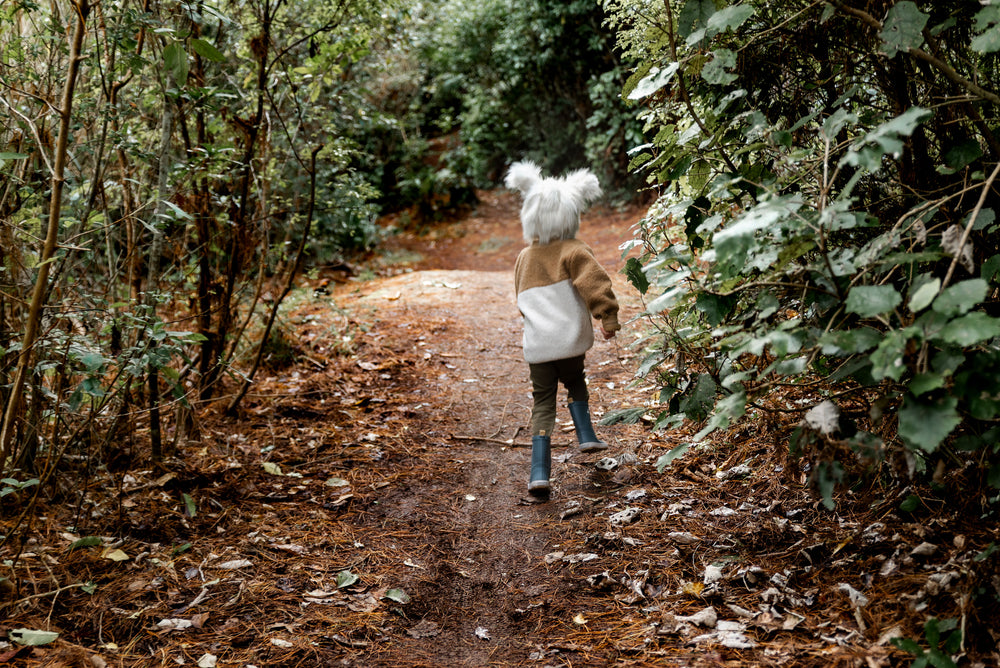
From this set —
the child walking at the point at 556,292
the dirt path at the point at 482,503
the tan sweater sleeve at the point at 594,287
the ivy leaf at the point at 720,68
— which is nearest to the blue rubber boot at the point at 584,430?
the child walking at the point at 556,292

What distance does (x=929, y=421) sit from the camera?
1492 mm

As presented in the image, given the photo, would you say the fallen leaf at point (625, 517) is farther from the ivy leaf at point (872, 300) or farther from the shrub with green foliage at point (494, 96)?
the shrub with green foliage at point (494, 96)

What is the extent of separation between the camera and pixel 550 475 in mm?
3697

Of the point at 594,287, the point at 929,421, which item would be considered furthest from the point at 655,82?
the point at 594,287

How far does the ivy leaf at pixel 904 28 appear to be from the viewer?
180cm

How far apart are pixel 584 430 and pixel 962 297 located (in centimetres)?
253

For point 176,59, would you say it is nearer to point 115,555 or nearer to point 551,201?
point 115,555

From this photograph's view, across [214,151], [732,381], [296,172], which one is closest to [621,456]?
[732,381]

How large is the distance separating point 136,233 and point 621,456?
295 cm

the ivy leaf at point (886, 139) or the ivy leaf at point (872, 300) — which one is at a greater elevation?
the ivy leaf at point (886, 139)

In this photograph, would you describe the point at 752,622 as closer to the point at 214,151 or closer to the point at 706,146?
the point at 706,146

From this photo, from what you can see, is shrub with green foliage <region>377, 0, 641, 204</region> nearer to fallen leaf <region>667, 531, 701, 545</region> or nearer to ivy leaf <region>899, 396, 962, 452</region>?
fallen leaf <region>667, 531, 701, 545</region>

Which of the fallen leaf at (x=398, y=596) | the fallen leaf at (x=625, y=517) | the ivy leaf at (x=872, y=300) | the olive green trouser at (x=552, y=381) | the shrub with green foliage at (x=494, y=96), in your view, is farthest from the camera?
the shrub with green foliage at (x=494, y=96)

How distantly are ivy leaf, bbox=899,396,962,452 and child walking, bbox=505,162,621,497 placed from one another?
2.14m
